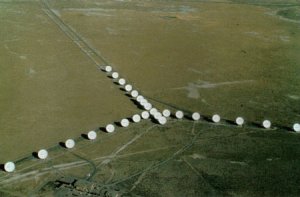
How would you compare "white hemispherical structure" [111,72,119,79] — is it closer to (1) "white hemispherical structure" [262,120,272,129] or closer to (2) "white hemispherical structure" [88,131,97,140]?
(2) "white hemispherical structure" [88,131,97,140]

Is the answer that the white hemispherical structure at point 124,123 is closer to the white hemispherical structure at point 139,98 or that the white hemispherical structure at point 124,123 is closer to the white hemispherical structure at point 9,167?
the white hemispherical structure at point 139,98

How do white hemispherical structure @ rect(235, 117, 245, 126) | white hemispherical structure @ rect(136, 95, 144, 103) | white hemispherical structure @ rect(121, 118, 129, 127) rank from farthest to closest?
white hemispherical structure @ rect(136, 95, 144, 103) < white hemispherical structure @ rect(235, 117, 245, 126) < white hemispherical structure @ rect(121, 118, 129, 127)

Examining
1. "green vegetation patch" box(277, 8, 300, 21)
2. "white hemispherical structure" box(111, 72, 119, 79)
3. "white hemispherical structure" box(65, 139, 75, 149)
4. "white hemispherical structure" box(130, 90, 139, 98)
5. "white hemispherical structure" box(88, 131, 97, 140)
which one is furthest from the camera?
"green vegetation patch" box(277, 8, 300, 21)

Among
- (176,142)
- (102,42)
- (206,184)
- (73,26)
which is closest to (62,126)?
(176,142)

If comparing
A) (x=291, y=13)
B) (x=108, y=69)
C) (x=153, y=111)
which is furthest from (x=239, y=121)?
(x=291, y=13)

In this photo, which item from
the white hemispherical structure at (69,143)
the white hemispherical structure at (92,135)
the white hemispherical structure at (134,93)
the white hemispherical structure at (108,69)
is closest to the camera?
the white hemispherical structure at (69,143)

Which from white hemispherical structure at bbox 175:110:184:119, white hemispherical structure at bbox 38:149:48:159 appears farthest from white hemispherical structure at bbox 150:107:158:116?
white hemispherical structure at bbox 38:149:48:159

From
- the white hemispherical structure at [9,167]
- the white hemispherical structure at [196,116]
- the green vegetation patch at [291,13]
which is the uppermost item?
the green vegetation patch at [291,13]

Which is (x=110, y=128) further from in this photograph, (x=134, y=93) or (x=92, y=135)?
(x=134, y=93)

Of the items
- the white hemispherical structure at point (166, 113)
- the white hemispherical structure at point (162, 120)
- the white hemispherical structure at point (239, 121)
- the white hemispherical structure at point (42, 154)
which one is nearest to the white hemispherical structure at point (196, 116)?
the white hemispherical structure at point (166, 113)
